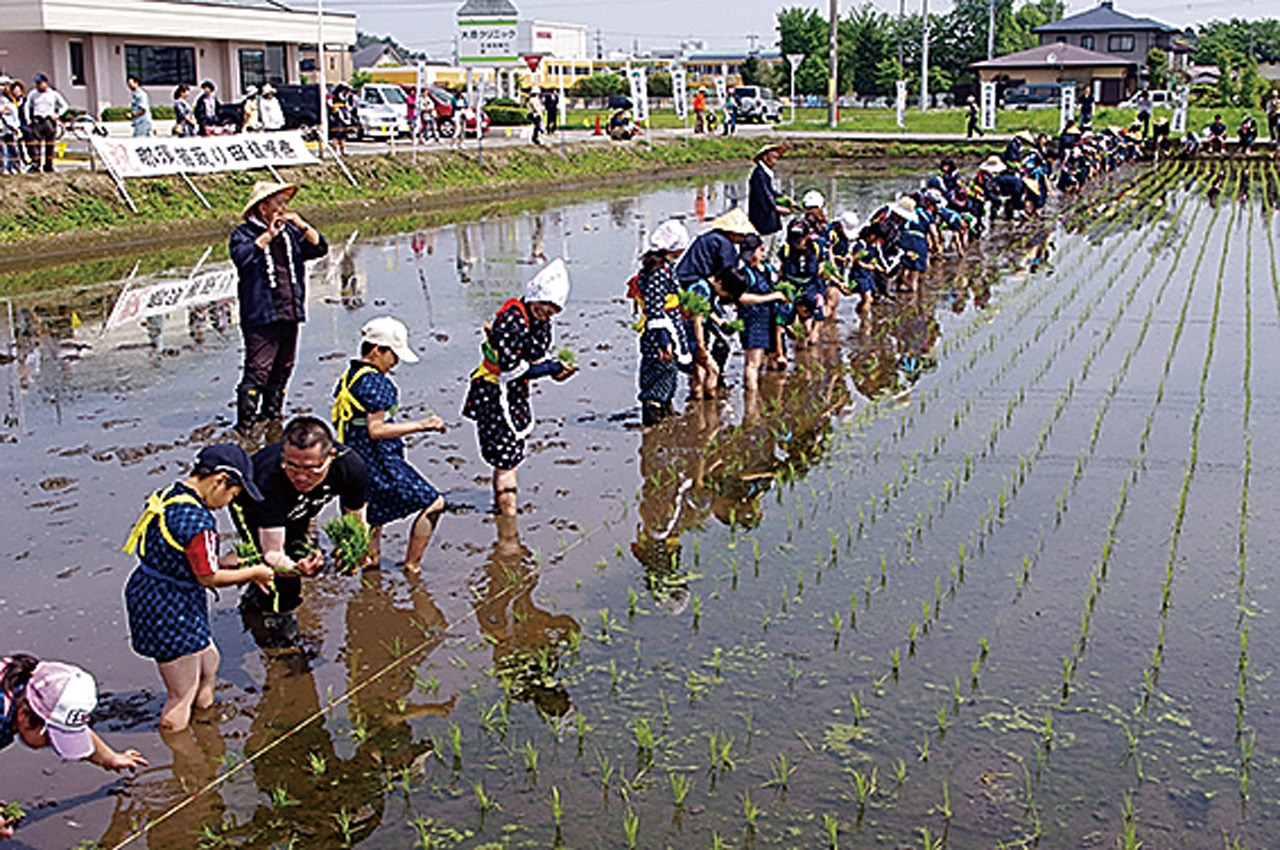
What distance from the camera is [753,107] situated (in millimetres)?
55812

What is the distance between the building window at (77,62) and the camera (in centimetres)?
3410

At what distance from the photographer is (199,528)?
4.84 m

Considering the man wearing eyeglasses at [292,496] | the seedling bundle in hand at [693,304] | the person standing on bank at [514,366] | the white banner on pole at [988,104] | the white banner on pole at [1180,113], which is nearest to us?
the man wearing eyeglasses at [292,496]

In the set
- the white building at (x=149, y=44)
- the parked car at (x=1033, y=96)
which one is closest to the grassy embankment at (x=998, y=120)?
the parked car at (x=1033, y=96)

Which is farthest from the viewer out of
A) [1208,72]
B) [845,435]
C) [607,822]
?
[1208,72]

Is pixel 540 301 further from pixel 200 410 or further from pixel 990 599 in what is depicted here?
pixel 200 410

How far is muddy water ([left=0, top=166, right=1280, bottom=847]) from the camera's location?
4691 millimetres

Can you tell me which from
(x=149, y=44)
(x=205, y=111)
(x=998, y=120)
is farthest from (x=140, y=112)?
(x=998, y=120)

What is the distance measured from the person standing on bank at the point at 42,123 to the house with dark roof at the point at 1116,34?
6567 centimetres

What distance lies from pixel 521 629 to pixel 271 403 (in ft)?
13.2

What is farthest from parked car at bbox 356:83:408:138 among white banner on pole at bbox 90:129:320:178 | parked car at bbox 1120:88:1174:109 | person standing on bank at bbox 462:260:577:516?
parked car at bbox 1120:88:1174:109

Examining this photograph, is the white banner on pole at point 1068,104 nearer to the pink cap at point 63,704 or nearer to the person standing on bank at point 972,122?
the person standing on bank at point 972,122

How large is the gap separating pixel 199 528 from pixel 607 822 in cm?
174

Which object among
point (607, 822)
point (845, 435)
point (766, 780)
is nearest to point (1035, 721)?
point (766, 780)
